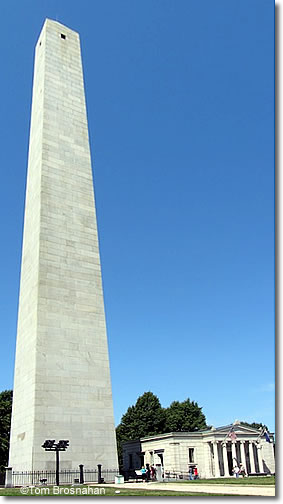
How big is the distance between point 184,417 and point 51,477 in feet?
210

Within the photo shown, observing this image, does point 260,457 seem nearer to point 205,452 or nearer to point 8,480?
point 205,452

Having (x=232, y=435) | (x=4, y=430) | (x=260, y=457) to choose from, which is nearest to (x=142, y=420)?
(x=260, y=457)

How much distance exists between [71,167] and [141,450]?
3018cm

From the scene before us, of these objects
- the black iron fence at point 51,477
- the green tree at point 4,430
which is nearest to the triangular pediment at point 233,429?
the green tree at point 4,430

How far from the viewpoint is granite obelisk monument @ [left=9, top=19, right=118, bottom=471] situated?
27469mm

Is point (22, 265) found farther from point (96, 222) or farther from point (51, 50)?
point (51, 50)

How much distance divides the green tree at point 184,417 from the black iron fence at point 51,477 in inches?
2354

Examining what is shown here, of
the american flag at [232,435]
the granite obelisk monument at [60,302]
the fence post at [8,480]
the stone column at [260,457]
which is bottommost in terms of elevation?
the stone column at [260,457]

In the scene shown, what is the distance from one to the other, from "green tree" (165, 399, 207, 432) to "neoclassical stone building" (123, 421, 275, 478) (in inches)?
1068

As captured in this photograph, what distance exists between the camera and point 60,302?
30547 millimetres

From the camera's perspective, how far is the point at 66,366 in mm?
29000

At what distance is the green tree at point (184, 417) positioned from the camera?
276 ft

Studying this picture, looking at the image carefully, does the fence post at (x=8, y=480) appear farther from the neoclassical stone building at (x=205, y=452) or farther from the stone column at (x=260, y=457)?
the stone column at (x=260, y=457)

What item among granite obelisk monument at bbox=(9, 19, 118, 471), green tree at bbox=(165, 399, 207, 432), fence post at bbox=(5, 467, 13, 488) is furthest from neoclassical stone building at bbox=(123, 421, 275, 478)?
green tree at bbox=(165, 399, 207, 432)
